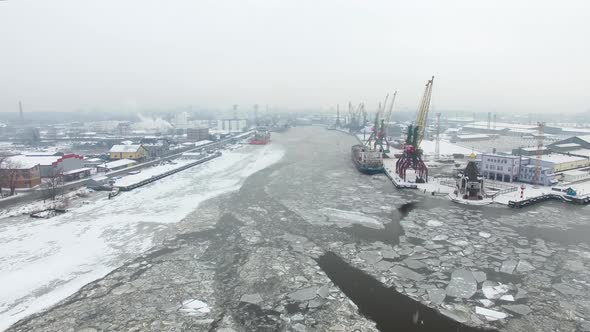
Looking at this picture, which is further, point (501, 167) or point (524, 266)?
point (501, 167)

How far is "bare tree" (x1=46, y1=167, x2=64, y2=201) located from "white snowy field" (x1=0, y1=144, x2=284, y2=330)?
2.56 meters

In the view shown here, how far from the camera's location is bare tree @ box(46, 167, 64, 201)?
18703 millimetres

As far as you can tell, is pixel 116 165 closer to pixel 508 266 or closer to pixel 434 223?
pixel 434 223

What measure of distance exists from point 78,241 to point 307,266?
8.62 meters

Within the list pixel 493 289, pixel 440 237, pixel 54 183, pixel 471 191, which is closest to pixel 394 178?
pixel 471 191

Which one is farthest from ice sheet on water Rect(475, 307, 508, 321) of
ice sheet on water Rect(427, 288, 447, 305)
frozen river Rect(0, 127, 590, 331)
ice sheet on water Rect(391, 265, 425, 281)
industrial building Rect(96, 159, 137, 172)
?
industrial building Rect(96, 159, 137, 172)

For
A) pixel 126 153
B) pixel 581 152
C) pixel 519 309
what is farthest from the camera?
pixel 126 153

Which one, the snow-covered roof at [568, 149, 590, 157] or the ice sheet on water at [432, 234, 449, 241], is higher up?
the snow-covered roof at [568, 149, 590, 157]

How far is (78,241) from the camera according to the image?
41.4 ft

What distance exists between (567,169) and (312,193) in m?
19.8

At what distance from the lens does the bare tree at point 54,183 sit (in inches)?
736

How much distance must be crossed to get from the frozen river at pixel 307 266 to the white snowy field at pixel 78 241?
68 millimetres

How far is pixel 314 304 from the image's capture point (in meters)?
8.47

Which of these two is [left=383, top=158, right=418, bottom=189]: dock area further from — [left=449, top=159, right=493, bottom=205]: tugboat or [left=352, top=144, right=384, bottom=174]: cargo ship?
[left=449, top=159, right=493, bottom=205]: tugboat
